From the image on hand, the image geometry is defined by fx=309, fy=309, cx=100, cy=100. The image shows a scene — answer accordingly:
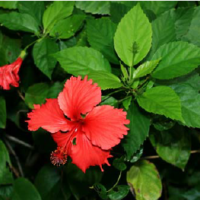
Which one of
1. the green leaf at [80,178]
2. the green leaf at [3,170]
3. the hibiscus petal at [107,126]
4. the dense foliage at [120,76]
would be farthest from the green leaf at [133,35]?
the green leaf at [3,170]

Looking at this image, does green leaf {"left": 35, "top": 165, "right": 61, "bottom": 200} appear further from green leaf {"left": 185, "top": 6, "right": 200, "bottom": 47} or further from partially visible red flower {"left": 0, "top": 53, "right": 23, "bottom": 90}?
green leaf {"left": 185, "top": 6, "right": 200, "bottom": 47}

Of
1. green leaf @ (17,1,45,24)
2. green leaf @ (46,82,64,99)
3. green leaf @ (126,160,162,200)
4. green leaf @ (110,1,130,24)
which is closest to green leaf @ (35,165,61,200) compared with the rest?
green leaf @ (126,160,162,200)

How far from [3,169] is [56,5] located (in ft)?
2.38

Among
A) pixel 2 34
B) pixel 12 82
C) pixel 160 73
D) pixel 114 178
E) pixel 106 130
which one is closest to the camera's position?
pixel 106 130

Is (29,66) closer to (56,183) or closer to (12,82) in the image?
(12,82)

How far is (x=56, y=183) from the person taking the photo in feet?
4.97

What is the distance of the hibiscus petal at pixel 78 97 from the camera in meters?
0.85

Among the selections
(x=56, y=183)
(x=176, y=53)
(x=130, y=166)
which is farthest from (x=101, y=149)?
(x=56, y=183)

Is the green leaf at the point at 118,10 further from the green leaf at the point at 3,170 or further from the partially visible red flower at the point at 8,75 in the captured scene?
the green leaf at the point at 3,170

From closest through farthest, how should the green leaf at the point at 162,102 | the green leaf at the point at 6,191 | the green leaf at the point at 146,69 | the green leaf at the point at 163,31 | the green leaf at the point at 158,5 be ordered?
the green leaf at the point at 162,102 → the green leaf at the point at 146,69 → the green leaf at the point at 163,31 → the green leaf at the point at 158,5 → the green leaf at the point at 6,191

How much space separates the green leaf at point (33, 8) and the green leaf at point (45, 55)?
0.13 metres

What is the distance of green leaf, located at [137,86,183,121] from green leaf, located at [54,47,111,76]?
7.0 inches

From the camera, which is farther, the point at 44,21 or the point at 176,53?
the point at 44,21

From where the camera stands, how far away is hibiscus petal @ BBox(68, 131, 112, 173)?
0.88 metres
